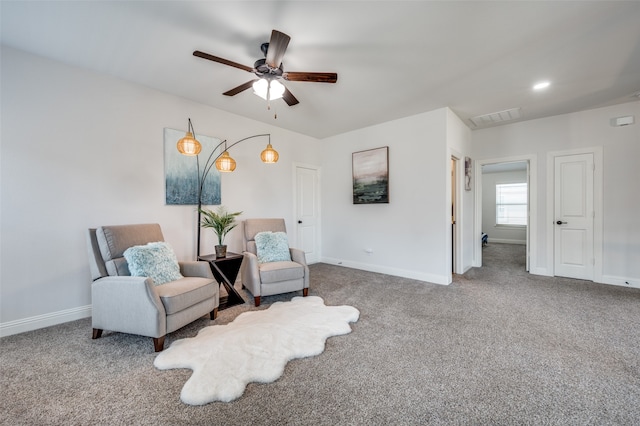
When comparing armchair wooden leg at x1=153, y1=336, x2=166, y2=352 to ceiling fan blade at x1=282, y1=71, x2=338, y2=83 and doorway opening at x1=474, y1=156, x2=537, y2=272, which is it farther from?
doorway opening at x1=474, y1=156, x2=537, y2=272

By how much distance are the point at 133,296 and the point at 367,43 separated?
2976mm

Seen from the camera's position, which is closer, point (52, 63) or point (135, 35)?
point (135, 35)

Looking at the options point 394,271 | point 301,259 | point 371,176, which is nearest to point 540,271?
point 394,271

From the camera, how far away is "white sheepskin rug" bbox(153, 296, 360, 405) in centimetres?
167

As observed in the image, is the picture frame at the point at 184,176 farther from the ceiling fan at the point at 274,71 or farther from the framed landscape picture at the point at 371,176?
the framed landscape picture at the point at 371,176

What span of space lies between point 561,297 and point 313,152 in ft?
14.9

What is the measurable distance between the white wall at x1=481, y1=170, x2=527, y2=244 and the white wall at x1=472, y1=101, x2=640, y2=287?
4.54 m

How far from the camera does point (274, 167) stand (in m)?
4.65

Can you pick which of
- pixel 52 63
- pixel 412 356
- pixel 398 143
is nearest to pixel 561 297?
pixel 412 356

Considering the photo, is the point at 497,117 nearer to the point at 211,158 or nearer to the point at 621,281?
the point at 621,281

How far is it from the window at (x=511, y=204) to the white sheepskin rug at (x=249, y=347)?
807 cm

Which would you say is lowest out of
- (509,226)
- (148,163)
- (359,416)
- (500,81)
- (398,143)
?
(359,416)

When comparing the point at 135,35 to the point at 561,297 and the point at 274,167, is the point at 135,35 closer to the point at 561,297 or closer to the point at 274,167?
the point at 274,167

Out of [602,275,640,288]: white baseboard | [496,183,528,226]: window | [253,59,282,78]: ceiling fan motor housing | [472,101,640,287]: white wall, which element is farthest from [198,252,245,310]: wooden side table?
[496,183,528,226]: window
